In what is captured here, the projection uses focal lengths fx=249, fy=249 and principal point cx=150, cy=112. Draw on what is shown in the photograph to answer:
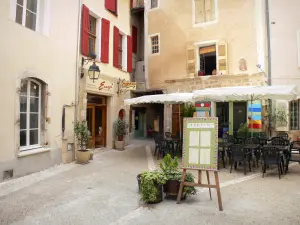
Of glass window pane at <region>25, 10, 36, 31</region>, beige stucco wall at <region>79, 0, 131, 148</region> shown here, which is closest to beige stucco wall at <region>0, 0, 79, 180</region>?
glass window pane at <region>25, 10, 36, 31</region>

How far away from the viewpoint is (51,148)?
742cm

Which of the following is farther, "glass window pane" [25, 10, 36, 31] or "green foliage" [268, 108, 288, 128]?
"green foliage" [268, 108, 288, 128]

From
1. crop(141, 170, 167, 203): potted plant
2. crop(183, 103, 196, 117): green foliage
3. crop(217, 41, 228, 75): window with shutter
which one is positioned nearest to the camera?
crop(141, 170, 167, 203): potted plant

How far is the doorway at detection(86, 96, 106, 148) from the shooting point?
10.2 metres

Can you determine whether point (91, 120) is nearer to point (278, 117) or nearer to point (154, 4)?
point (278, 117)

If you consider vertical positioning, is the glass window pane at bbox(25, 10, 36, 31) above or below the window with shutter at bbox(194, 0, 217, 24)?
below

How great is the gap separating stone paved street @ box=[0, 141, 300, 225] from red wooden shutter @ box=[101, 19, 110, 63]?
5135mm

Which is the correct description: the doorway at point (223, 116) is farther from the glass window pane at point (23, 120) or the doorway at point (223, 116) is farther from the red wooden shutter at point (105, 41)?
the glass window pane at point (23, 120)

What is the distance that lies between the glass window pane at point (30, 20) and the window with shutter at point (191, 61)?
8.41 m

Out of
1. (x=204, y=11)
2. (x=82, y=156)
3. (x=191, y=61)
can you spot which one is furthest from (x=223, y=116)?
(x=82, y=156)

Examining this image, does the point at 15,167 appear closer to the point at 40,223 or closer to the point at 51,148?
the point at 51,148

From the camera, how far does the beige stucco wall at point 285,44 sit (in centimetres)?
1125

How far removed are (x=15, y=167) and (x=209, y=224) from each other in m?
4.85

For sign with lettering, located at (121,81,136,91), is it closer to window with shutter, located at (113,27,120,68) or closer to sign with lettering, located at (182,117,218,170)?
window with shutter, located at (113,27,120,68)
